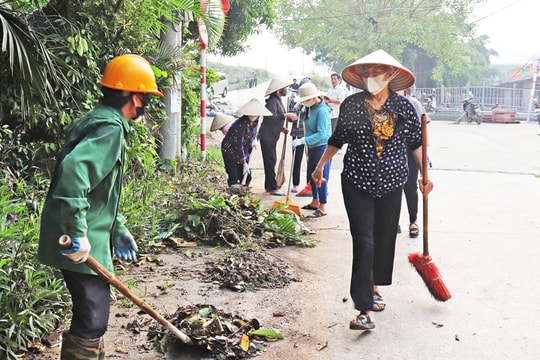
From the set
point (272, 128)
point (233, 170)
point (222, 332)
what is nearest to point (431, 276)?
point (222, 332)

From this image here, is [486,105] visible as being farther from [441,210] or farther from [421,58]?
[441,210]

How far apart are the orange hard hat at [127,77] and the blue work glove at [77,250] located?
80 centimetres

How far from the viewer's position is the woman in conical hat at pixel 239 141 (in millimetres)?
8781

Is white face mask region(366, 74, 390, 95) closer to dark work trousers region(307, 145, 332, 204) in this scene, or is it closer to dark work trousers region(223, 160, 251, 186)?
dark work trousers region(307, 145, 332, 204)

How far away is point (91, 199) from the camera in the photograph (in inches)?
121

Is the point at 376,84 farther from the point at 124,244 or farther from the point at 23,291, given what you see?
the point at 23,291

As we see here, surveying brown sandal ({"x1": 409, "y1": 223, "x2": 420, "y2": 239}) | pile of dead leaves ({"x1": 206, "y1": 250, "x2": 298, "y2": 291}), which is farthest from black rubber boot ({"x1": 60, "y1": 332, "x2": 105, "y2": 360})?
brown sandal ({"x1": 409, "y1": 223, "x2": 420, "y2": 239})

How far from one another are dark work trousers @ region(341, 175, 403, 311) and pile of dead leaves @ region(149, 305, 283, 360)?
697 millimetres

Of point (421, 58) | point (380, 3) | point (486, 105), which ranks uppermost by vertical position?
point (380, 3)

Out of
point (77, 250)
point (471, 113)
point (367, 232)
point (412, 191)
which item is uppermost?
point (77, 250)

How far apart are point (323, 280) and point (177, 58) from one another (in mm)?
4143

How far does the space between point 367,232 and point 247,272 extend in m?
1.28

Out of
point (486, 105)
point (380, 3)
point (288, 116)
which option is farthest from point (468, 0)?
point (288, 116)

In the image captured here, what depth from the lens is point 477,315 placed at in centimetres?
484
